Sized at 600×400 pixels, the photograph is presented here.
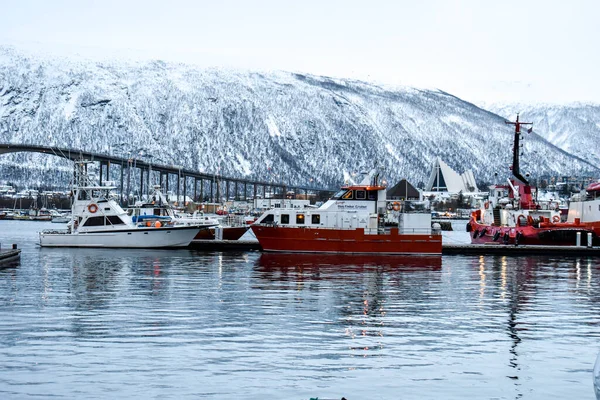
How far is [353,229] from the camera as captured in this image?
66.8 m

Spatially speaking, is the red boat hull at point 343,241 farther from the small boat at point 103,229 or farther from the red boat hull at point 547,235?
the red boat hull at point 547,235

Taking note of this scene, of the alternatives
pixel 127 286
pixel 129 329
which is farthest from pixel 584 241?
pixel 129 329

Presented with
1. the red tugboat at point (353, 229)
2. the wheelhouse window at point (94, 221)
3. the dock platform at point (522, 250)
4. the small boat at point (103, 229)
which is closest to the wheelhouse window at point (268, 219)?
the red tugboat at point (353, 229)

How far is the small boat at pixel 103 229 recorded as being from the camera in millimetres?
71812

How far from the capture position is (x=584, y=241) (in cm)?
7769

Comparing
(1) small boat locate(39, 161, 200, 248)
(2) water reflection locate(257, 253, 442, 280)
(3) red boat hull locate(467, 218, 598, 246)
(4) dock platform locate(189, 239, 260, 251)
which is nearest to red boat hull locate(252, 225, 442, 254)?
(2) water reflection locate(257, 253, 442, 280)

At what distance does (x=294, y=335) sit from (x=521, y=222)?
60317 millimetres

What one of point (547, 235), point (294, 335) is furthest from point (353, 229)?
point (294, 335)

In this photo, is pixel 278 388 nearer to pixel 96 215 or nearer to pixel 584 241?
pixel 96 215

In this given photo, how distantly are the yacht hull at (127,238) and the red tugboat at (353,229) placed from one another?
8959 mm

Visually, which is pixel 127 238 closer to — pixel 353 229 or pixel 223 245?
pixel 223 245

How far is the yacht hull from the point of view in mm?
72125

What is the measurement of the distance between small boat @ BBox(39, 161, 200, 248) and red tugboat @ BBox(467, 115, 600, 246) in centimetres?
2917

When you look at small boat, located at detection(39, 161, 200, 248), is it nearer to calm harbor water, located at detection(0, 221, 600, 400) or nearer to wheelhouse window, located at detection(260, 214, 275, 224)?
wheelhouse window, located at detection(260, 214, 275, 224)
